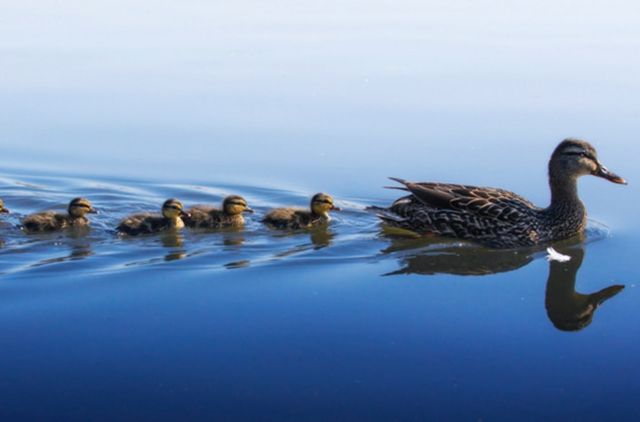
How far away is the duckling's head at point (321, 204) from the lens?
20.8ft

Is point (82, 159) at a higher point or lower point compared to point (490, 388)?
higher

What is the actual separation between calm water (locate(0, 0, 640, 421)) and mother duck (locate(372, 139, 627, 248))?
0.16 m

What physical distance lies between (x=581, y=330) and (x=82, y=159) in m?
4.10

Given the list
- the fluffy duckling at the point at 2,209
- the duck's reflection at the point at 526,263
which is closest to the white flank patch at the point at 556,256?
the duck's reflection at the point at 526,263

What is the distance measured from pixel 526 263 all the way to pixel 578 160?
3.27ft

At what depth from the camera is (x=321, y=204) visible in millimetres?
6328

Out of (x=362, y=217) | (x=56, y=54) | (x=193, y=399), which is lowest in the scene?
(x=193, y=399)

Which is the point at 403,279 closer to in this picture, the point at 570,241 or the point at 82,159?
the point at 570,241

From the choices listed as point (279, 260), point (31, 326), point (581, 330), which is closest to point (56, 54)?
point (279, 260)

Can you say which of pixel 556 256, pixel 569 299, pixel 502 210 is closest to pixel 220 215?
pixel 502 210

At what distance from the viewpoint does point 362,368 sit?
3848mm

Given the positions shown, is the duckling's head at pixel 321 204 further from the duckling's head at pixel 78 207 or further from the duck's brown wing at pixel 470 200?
the duckling's head at pixel 78 207

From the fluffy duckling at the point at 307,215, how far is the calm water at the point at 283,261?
11cm

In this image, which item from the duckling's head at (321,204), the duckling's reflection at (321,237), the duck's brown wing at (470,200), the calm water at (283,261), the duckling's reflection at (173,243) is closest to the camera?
the calm water at (283,261)
